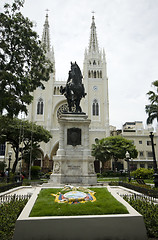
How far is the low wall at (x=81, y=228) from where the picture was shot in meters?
4.02

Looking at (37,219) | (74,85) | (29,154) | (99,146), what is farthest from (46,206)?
(99,146)

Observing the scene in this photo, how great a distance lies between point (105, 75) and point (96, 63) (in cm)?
558

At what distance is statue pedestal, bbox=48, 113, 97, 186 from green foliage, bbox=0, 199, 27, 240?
14.4 ft

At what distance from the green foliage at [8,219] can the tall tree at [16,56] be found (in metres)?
6.91

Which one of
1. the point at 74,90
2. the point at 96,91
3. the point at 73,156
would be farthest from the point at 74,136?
the point at 96,91

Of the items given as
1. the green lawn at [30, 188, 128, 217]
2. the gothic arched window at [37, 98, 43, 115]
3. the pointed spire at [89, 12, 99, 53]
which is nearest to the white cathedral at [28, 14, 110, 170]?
the gothic arched window at [37, 98, 43, 115]

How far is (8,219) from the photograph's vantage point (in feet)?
15.7

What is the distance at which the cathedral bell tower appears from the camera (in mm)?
46188

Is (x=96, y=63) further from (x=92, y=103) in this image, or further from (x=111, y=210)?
(x=111, y=210)

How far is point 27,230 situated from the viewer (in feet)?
13.4

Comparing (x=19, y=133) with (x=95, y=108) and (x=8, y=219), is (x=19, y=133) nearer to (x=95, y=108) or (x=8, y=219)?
(x=8, y=219)

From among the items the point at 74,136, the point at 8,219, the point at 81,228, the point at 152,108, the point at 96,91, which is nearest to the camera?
the point at 81,228

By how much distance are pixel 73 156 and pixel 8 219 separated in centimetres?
609

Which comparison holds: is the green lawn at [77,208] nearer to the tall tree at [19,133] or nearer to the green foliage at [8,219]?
the green foliage at [8,219]
